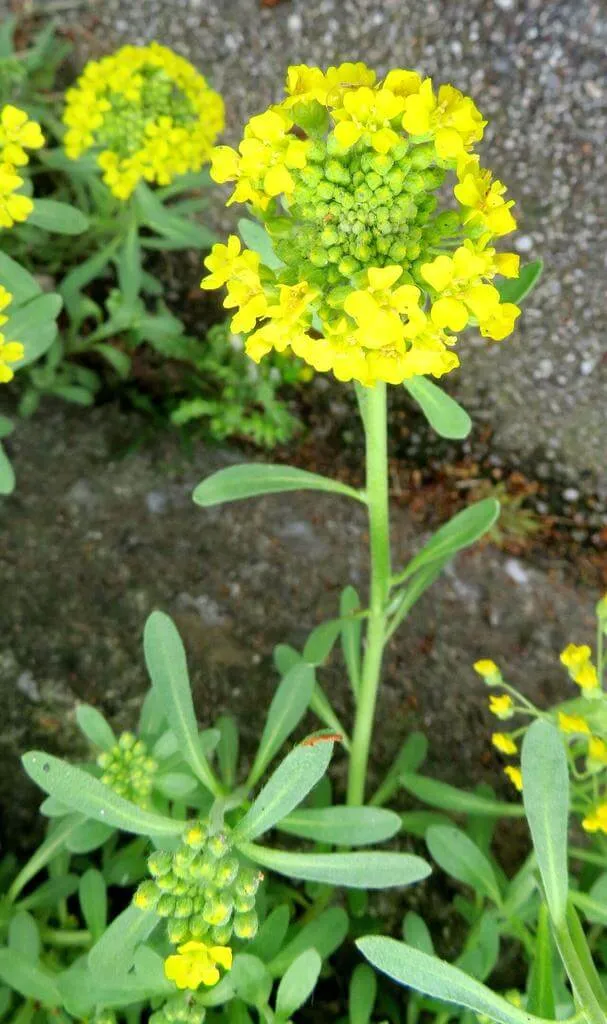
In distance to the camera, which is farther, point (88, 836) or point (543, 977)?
point (88, 836)

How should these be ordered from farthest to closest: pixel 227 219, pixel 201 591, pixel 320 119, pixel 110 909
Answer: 1. pixel 227 219
2. pixel 201 591
3. pixel 110 909
4. pixel 320 119

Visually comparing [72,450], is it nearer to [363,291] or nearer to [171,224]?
[171,224]

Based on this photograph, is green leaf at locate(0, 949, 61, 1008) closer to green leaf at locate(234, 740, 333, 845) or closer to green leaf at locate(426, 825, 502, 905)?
green leaf at locate(234, 740, 333, 845)

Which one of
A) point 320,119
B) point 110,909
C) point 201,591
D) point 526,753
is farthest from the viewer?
point 201,591

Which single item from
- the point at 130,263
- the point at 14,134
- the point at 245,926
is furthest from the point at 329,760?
the point at 130,263

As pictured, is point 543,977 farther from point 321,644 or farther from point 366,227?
point 366,227

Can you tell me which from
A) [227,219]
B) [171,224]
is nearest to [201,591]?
[171,224]
